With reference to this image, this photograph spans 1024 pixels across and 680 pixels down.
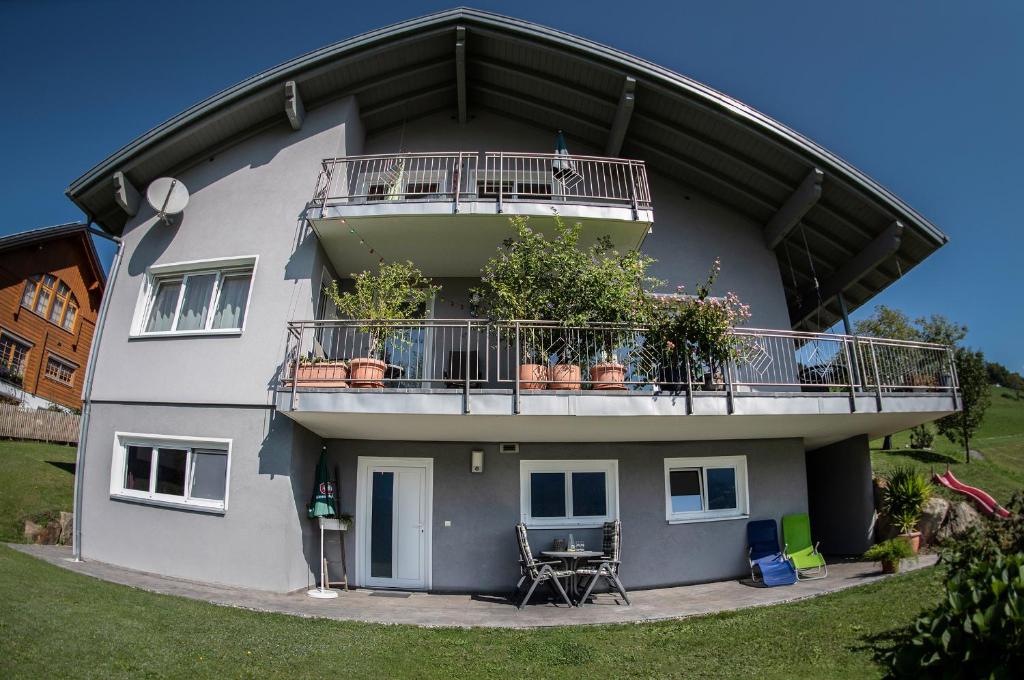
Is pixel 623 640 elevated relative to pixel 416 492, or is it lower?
lower

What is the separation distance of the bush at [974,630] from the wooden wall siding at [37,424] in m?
23.3

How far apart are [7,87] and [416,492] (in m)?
9.90

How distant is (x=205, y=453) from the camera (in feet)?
33.0

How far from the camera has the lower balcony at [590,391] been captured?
29.3 feet

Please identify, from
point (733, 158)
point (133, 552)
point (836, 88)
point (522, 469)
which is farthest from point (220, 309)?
point (836, 88)

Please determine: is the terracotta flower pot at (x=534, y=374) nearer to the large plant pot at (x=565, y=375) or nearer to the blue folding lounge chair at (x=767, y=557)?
the large plant pot at (x=565, y=375)

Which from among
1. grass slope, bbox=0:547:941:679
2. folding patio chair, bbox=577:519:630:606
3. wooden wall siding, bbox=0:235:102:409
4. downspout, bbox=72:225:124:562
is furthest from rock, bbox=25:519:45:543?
wooden wall siding, bbox=0:235:102:409

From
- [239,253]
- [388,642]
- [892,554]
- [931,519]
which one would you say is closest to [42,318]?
[239,253]

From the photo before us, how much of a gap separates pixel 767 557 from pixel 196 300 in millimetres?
11573

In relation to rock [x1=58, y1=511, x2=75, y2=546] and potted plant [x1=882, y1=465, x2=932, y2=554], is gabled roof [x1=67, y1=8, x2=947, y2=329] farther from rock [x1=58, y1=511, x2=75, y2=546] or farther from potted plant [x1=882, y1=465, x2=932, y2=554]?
rock [x1=58, y1=511, x2=75, y2=546]

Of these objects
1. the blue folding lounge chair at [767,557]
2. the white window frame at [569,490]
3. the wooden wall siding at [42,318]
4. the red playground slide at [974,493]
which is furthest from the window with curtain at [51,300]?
the red playground slide at [974,493]

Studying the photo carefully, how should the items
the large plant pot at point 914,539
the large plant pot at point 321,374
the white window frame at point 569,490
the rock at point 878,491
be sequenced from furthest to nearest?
the rock at point 878,491
the large plant pot at point 914,539
the white window frame at point 569,490
the large plant pot at point 321,374

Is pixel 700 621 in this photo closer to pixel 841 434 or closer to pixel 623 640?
pixel 623 640

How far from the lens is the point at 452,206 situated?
34.8 ft
